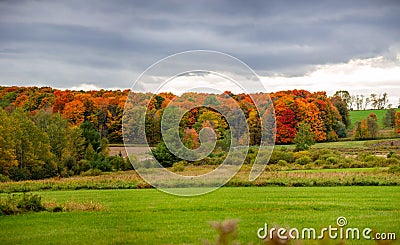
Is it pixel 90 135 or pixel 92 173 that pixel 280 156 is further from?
pixel 90 135

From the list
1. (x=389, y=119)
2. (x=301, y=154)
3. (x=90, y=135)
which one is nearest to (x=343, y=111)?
(x=389, y=119)

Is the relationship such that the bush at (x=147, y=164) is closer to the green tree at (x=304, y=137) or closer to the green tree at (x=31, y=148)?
the green tree at (x=31, y=148)

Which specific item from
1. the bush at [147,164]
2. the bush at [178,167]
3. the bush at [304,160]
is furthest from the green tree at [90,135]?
the bush at [304,160]

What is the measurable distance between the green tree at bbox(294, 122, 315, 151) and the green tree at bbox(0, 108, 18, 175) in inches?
927

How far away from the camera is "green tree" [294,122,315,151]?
141 feet

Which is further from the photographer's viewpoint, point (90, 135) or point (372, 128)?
point (372, 128)

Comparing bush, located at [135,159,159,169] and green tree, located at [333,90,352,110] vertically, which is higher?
green tree, located at [333,90,352,110]

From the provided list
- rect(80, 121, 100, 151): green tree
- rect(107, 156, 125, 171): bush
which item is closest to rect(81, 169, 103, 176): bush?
rect(107, 156, 125, 171): bush

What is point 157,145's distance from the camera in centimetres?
2759

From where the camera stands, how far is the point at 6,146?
95.4 ft

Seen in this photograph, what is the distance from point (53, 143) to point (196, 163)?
1076 cm

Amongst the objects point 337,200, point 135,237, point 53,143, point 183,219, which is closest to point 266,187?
point 337,200

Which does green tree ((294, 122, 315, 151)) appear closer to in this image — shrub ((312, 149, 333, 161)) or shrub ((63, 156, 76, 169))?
shrub ((312, 149, 333, 161))

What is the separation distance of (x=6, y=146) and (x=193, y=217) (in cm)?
1827
